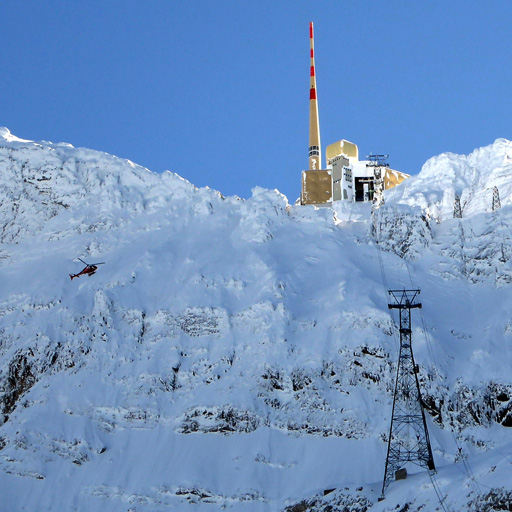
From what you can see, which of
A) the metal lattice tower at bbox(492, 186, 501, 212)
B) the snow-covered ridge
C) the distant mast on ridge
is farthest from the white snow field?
the distant mast on ridge

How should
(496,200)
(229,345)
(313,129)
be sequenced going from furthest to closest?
(313,129)
(496,200)
(229,345)

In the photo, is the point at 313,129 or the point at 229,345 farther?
the point at 313,129

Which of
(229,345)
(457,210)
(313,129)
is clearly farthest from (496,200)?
(313,129)

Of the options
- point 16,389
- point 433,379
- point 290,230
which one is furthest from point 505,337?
point 16,389

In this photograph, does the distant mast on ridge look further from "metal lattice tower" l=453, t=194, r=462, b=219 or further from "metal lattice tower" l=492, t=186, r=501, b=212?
"metal lattice tower" l=492, t=186, r=501, b=212

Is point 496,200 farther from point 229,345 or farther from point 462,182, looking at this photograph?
point 229,345

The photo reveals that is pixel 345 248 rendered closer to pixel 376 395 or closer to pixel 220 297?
pixel 220 297

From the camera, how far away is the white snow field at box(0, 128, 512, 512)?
89.2 m

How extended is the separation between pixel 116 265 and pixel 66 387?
62.8ft

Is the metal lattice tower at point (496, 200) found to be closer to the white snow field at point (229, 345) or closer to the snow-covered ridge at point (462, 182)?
the snow-covered ridge at point (462, 182)

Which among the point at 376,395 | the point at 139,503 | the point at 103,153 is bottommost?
the point at 139,503

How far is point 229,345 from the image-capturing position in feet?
324

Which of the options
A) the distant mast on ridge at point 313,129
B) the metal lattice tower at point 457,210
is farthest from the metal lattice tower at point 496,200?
the distant mast on ridge at point 313,129

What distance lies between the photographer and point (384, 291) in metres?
103
